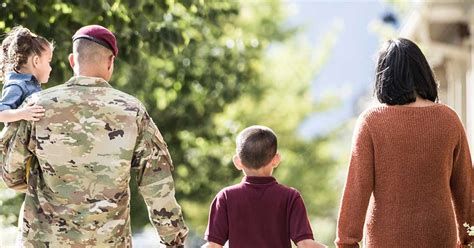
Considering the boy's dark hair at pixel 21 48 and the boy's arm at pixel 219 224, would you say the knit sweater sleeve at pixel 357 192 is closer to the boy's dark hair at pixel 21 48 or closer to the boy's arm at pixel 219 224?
the boy's arm at pixel 219 224

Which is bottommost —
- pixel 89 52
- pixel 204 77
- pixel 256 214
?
pixel 204 77

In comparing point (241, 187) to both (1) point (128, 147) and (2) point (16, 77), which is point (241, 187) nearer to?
(1) point (128, 147)

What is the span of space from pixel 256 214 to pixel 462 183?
3.61 ft

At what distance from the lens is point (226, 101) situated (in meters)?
18.2

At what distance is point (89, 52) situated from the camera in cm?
546

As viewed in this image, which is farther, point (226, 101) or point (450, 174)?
point (226, 101)

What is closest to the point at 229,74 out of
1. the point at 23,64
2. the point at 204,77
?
the point at 204,77

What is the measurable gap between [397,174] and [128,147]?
1.40 metres

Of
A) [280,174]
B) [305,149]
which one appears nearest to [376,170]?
[280,174]

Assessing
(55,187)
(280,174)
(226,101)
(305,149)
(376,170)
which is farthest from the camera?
(305,149)

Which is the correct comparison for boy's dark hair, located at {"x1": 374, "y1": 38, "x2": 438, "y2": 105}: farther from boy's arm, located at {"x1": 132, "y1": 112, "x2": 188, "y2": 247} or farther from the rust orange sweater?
boy's arm, located at {"x1": 132, "y1": 112, "x2": 188, "y2": 247}

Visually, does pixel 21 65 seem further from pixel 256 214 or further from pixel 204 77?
pixel 204 77

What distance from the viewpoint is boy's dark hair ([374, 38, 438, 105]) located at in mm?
5742

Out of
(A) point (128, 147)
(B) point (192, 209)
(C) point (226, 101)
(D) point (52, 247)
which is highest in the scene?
(A) point (128, 147)
